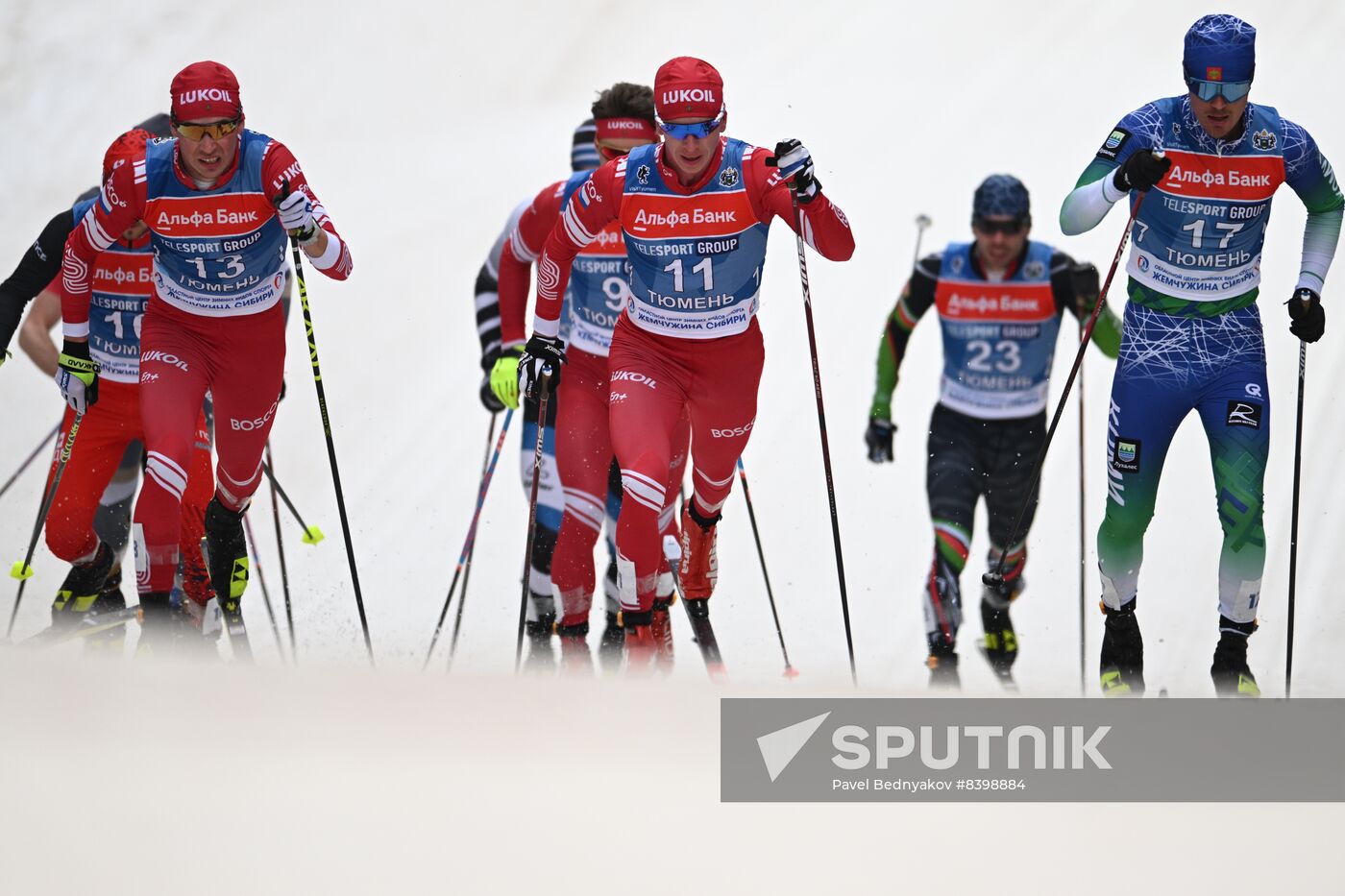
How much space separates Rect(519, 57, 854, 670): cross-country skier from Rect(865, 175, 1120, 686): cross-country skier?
3.84 ft

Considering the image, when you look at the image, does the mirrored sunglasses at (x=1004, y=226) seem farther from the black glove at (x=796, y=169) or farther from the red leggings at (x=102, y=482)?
the red leggings at (x=102, y=482)

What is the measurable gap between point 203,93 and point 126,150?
1.89 feet

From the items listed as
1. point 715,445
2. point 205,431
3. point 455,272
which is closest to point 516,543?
point 455,272

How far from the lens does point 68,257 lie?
264 inches

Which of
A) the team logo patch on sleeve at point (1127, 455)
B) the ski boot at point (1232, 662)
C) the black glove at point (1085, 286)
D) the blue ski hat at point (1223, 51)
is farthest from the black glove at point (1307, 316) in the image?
the black glove at point (1085, 286)

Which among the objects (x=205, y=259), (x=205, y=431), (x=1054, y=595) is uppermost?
(x=205, y=259)

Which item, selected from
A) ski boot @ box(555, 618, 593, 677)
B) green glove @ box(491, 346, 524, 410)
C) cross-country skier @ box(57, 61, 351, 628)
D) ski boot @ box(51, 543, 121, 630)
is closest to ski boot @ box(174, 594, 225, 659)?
cross-country skier @ box(57, 61, 351, 628)

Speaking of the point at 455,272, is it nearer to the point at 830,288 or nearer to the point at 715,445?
the point at 830,288

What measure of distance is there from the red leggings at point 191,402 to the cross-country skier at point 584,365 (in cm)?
84

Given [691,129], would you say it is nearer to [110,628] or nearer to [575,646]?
[575,646]

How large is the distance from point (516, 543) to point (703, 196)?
4.15 metres

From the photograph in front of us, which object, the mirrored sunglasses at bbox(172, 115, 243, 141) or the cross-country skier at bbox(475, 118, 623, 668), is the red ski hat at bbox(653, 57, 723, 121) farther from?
the mirrored sunglasses at bbox(172, 115, 243, 141)

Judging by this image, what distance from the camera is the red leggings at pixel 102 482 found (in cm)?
711

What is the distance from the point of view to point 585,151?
743cm
